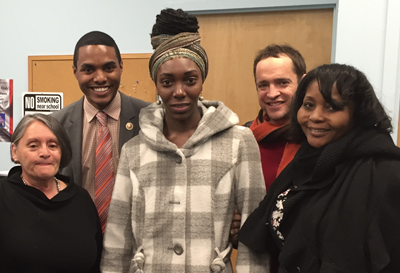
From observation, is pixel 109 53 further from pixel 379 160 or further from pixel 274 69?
pixel 379 160

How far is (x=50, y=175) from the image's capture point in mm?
1371

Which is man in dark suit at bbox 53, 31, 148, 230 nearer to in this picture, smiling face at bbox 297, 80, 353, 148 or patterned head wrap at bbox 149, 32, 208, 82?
patterned head wrap at bbox 149, 32, 208, 82

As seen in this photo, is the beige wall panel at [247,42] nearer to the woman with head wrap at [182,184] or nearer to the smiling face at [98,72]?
the smiling face at [98,72]

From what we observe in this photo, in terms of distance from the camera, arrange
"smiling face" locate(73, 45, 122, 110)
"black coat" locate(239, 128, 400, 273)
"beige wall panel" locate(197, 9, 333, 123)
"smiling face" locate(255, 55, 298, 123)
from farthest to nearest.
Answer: "beige wall panel" locate(197, 9, 333, 123) → "smiling face" locate(73, 45, 122, 110) → "smiling face" locate(255, 55, 298, 123) → "black coat" locate(239, 128, 400, 273)

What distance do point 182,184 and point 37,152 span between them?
1.92 feet

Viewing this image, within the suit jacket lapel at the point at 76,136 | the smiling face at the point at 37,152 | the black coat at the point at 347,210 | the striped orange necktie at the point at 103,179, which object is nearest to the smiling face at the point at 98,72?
the suit jacket lapel at the point at 76,136

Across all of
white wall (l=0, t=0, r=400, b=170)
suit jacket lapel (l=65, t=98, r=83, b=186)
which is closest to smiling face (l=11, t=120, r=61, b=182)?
suit jacket lapel (l=65, t=98, r=83, b=186)

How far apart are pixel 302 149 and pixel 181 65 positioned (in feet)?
1.74

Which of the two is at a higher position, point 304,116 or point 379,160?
point 304,116

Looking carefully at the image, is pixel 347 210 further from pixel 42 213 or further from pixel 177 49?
pixel 42 213

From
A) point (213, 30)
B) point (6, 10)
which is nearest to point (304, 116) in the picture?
point (213, 30)

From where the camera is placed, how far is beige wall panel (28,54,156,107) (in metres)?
2.53

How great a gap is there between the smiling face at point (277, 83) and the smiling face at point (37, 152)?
0.93 metres

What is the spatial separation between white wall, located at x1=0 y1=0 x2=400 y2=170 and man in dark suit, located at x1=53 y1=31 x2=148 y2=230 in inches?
34.6
